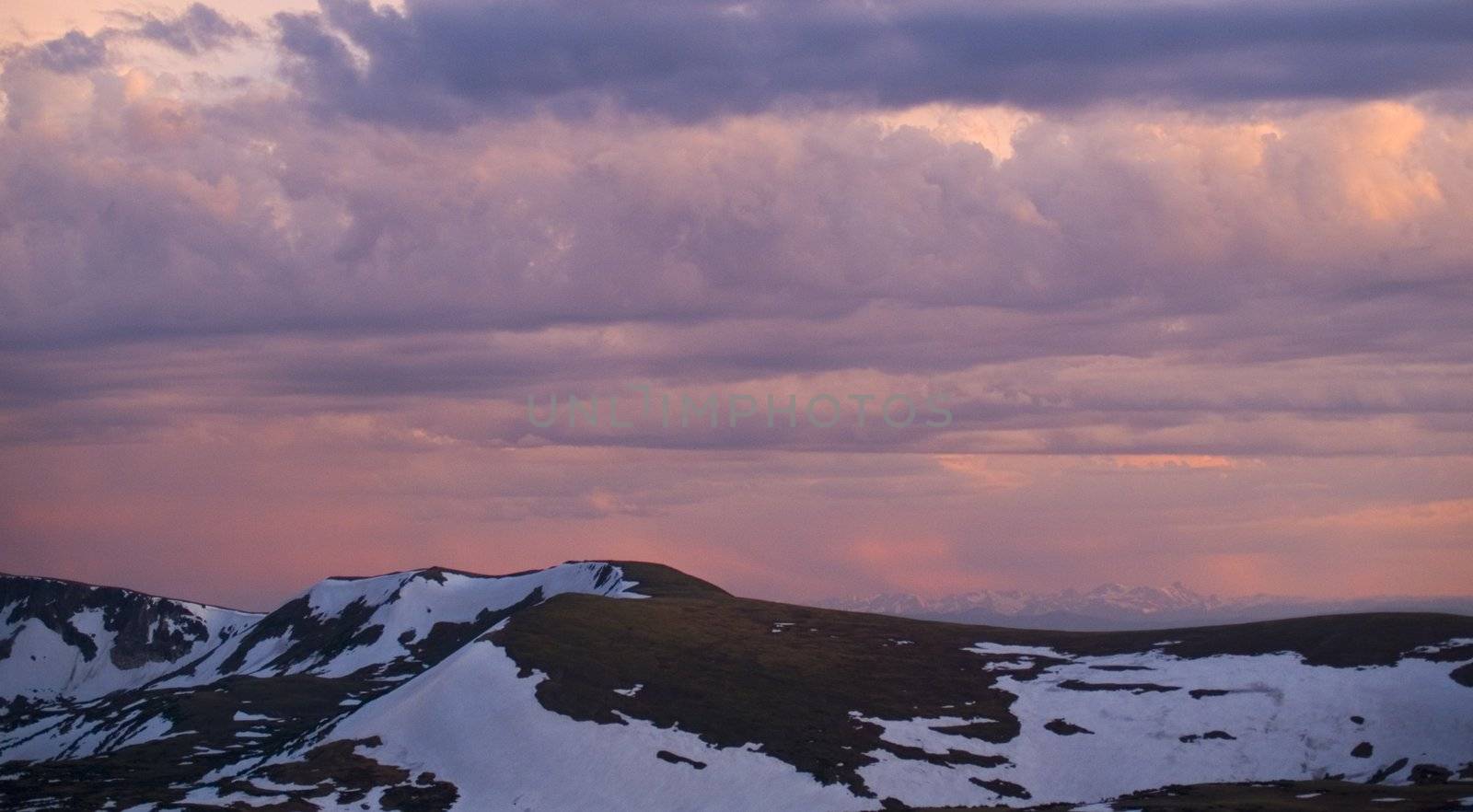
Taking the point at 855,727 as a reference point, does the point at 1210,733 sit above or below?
above

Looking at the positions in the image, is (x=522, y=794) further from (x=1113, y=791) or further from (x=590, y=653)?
(x=1113, y=791)

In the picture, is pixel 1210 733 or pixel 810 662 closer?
pixel 1210 733

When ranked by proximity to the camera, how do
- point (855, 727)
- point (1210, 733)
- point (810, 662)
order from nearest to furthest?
point (1210, 733)
point (855, 727)
point (810, 662)

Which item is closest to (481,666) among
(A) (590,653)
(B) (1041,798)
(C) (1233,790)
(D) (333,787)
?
(A) (590,653)

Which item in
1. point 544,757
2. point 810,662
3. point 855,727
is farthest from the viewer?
point 810,662

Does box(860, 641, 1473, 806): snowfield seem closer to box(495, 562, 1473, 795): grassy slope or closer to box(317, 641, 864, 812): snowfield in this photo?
box(495, 562, 1473, 795): grassy slope

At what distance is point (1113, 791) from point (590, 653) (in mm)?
59042

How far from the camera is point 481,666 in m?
164

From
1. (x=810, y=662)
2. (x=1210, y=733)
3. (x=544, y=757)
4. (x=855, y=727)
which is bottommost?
(x=544, y=757)

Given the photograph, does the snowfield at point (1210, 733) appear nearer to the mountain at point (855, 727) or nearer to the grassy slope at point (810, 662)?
the mountain at point (855, 727)

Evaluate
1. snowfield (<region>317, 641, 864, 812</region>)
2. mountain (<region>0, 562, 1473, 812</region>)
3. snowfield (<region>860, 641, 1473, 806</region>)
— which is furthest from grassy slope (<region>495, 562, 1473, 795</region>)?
snowfield (<region>860, 641, 1473, 806</region>)

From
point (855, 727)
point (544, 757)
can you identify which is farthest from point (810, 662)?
point (544, 757)

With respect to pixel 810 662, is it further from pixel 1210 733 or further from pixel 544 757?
pixel 1210 733

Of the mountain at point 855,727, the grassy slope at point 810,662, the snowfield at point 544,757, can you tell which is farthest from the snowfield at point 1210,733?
the snowfield at point 544,757
